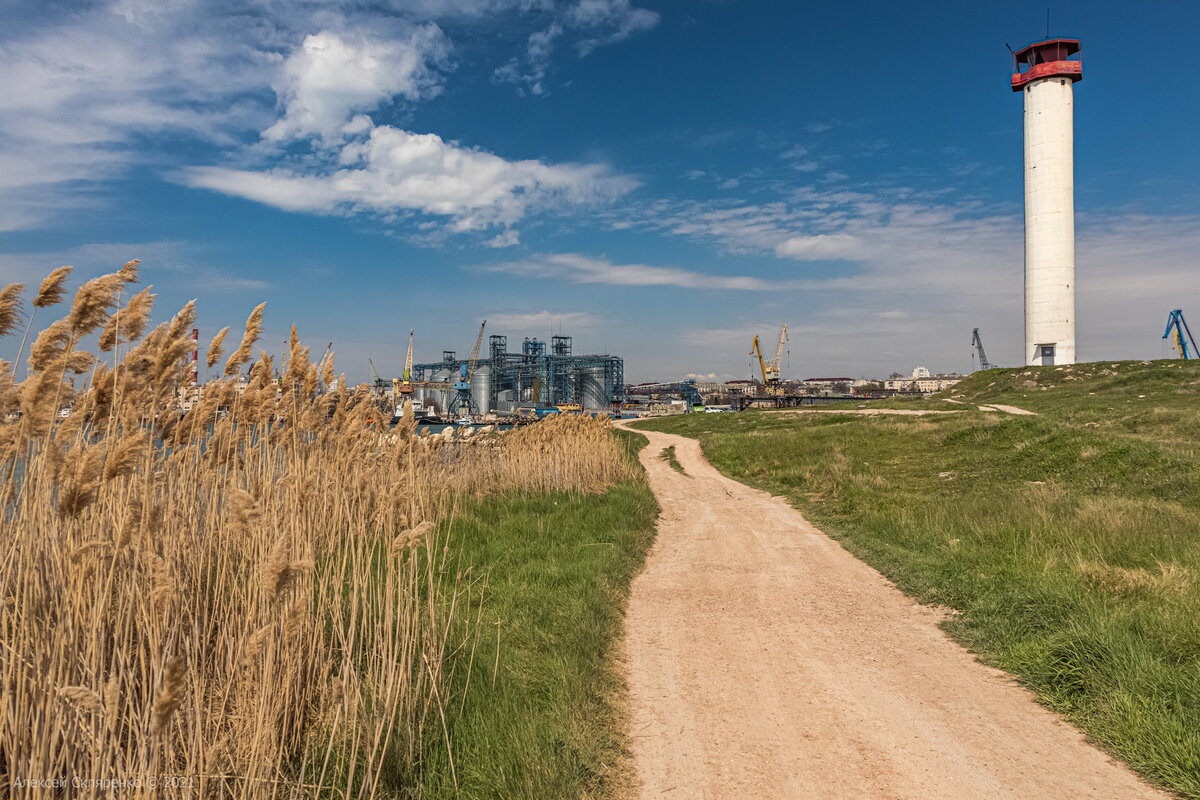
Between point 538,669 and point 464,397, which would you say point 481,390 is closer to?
point 464,397

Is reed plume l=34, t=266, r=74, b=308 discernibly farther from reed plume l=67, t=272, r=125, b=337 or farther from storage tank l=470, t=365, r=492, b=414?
storage tank l=470, t=365, r=492, b=414

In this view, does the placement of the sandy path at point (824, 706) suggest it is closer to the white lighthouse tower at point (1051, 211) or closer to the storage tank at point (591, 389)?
the white lighthouse tower at point (1051, 211)

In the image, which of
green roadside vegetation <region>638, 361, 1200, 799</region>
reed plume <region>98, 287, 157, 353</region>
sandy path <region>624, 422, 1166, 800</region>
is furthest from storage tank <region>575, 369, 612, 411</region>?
reed plume <region>98, 287, 157, 353</region>

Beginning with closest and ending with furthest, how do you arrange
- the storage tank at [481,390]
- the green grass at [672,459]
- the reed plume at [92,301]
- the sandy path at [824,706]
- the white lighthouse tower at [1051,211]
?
the reed plume at [92,301] → the sandy path at [824,706] → the green grass at [672,459] → the white lighthouse tower at [1051,211] → the storage tank at [481,390]

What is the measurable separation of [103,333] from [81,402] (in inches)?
17.9

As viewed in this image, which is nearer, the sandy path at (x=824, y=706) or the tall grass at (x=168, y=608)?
the tall grass at (x=168, y=608)

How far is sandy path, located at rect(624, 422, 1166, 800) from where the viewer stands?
4.14 m

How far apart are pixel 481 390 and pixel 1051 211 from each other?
90.0 metres

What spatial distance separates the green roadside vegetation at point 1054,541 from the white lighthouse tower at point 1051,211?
33881 mm

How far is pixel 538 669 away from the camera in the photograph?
17.7 feet

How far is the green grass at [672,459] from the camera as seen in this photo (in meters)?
22.6

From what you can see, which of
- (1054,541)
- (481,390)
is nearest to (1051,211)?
(1054,541)

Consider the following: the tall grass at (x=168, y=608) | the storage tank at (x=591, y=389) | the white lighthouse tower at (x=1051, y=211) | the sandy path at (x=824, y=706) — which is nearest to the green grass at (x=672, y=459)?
the sandy path at (x=824, y=706)

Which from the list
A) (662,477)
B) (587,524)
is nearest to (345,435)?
(587,524)
